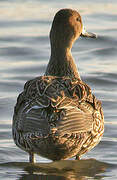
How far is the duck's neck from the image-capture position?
32.1 feet

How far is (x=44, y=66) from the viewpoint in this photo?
14148 millimetres

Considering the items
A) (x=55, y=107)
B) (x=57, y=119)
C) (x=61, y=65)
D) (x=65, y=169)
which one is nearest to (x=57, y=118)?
(x=57, y=119)

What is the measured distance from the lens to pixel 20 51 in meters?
15.4

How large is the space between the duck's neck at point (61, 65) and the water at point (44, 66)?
3.79 ft

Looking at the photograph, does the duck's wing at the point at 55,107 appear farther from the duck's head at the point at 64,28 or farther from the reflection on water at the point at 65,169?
the duck's head at the point at 64,28

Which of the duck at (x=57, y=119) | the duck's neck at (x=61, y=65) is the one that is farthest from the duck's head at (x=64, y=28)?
the duck at (x=57, y=119)

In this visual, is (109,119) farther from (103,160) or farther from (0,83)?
(0,83)

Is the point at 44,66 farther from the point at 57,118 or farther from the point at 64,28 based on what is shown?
the point at 57,118

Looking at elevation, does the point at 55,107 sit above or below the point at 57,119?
above

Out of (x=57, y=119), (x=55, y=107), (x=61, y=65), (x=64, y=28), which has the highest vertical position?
(x=64, y=28)

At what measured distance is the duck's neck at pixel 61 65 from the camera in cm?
977

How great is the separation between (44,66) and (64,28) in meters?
4.11

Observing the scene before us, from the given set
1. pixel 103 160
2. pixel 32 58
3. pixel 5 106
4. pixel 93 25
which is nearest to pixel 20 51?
pixel 32 58

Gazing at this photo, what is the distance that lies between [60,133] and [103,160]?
5.52 ft
